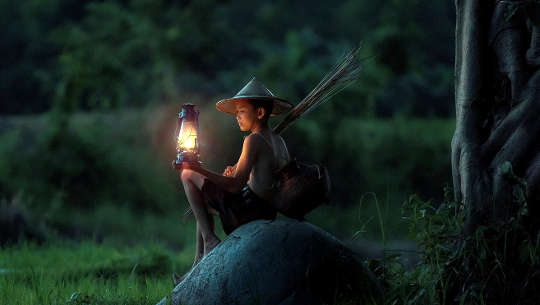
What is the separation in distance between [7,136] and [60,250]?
581 cm

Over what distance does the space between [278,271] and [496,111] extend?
185 cm

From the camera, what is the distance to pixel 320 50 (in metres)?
21.7

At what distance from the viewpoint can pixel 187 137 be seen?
189 inches

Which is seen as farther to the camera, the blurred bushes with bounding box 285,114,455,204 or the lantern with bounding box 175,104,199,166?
the blurred bushes with bounding box 285,114,455,204

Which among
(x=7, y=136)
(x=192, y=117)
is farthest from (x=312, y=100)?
(x=7, y=136)

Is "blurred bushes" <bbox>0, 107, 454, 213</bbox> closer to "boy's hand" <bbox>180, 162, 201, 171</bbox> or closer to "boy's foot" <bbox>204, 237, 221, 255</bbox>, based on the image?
"boy's foot" <bbox>204, 237, 221, 255</bbox>

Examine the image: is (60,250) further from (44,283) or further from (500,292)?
(500,292)

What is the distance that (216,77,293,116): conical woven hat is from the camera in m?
Result: 4.74

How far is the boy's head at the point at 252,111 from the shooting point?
482cm

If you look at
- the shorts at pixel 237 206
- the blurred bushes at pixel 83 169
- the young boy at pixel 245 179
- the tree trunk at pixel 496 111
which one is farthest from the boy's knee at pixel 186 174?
the blurred bushes at pixel 83 169

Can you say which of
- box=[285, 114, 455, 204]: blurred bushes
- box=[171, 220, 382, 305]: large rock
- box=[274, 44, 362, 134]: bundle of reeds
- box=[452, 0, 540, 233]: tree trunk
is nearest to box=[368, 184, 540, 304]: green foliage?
box=[452, 0, 540, 233]: tree trunk

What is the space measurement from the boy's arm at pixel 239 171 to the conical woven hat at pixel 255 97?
285 mm

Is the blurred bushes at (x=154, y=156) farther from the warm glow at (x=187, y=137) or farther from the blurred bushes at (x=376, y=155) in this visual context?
the warm glow at (x=187, y=137)

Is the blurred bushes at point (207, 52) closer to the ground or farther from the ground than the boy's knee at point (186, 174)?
farther from the ground
